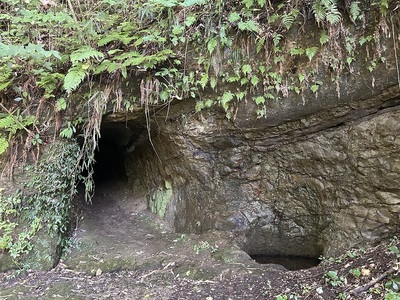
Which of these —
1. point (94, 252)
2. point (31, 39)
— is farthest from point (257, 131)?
point (31, 39)

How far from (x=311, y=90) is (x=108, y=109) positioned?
341cm

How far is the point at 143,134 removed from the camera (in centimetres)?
699

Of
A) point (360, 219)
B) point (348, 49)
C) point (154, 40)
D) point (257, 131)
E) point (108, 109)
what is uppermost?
point (154, 40)

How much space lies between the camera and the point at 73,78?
468 centimetres

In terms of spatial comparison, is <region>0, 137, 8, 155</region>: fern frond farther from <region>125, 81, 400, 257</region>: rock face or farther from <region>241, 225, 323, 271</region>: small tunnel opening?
<region>241, 225, 323, 271</region>: small tunnel opening

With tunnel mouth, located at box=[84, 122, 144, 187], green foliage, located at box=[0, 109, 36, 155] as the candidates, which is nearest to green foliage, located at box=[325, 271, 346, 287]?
tunnel mouth, located at box=[84, 122, 144, 187]

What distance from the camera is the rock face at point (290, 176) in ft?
15.4

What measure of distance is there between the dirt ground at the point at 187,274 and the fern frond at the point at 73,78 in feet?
9.33

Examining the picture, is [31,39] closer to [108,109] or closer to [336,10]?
[108,109]

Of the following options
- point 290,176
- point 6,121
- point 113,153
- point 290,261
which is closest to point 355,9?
point 290,176

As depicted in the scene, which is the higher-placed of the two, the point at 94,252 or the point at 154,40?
the point at 154,40

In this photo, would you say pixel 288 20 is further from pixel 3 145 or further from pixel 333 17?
pixel 3 145

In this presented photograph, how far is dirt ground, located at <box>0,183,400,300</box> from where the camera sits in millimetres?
3826

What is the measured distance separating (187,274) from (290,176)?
101 inches
